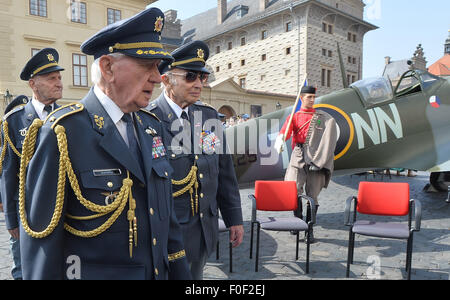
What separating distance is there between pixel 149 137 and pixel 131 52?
407 millimetres

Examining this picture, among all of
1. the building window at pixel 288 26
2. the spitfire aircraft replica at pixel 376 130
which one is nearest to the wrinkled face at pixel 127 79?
the spitfire aircraft replica at pixel 376 130

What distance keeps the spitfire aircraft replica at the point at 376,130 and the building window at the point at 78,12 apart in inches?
762

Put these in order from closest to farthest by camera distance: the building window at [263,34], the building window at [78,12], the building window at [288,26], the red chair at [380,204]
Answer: the red chair at [380,204], the building window at [78,12], the building window at [288,26], the building window at [263,34]

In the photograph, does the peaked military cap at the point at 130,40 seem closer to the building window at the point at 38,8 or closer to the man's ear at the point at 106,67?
the man's ear at the point at 106,67

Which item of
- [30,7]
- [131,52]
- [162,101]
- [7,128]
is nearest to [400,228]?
[162,101]

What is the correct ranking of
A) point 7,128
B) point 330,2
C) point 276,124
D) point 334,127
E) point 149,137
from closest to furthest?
point 149,137 < point 7,128 < point 334,127 < point 276,124 < point 330,2

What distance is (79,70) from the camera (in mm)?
21297

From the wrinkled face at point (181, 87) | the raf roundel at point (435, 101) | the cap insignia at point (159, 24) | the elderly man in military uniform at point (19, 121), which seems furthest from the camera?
the raf roundel at point (435, 101)

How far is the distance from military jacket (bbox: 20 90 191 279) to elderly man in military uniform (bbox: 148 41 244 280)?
0.82 meters

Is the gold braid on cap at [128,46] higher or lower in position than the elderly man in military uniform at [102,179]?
higher

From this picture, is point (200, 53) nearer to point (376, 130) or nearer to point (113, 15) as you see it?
point (376, 130)

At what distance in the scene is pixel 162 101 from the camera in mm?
A: 2545

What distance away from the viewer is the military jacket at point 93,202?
1.25m
